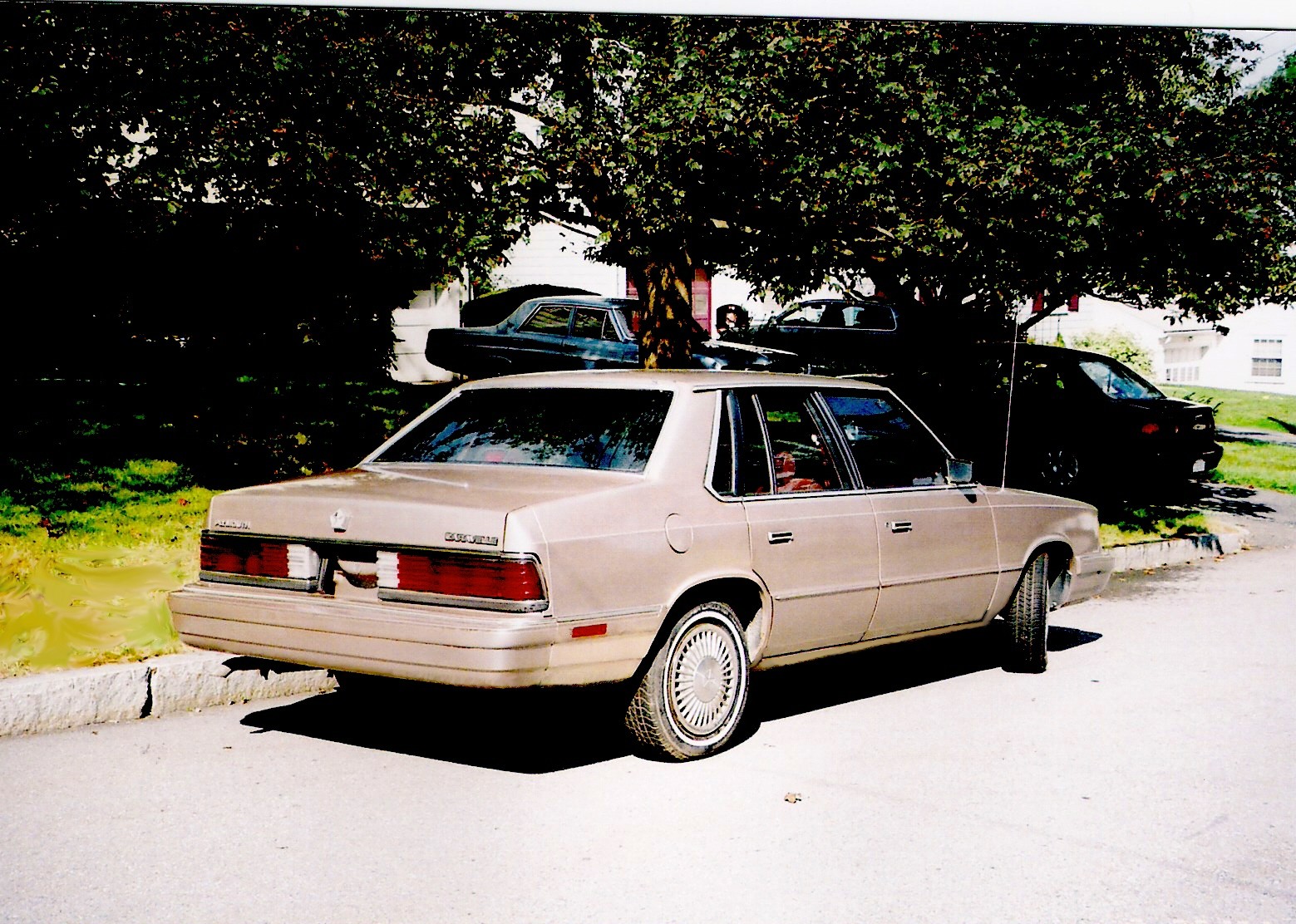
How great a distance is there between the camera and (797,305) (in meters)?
18.3

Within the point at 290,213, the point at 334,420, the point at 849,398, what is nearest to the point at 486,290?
the point at 334,420

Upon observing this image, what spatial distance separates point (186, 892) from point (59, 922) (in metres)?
0.35

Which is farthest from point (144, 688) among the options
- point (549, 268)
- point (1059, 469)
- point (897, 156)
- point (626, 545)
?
point (549, 268)

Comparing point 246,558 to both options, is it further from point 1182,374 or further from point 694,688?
point 1182,374

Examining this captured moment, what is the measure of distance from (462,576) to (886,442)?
2656mm

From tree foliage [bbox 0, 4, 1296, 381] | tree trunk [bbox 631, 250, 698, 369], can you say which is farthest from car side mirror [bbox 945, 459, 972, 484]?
tree trunk [bbox 631, 250, 698, 369]

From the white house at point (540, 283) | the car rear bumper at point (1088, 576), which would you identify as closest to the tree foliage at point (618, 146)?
the car rear bumper at point (1088, 576)

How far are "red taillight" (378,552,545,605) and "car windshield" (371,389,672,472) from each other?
82cm

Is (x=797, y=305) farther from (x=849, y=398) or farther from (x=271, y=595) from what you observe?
(x=271, y=595)

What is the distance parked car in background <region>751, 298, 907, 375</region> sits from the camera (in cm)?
1920

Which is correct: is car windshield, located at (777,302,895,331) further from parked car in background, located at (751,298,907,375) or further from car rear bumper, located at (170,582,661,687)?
car rear bumper, located at (170,582,661,687)

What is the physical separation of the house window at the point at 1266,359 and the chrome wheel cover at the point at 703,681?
28279 millimetres

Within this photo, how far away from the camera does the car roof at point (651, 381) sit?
5548 millimetres

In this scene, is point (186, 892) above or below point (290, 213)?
below
